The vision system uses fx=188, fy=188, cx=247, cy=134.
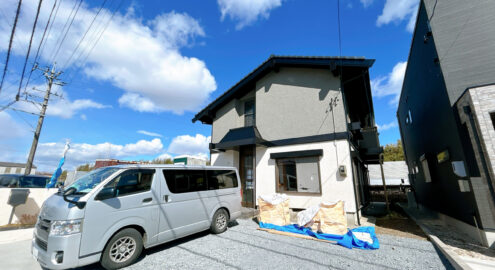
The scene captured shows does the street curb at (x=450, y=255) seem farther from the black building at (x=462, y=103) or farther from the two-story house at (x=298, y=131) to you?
the two-story house at (x=298, y=131)

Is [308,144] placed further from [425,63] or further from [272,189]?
[425,63]

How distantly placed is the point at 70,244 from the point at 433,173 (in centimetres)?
1226

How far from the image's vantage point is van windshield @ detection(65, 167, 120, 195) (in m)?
3.71

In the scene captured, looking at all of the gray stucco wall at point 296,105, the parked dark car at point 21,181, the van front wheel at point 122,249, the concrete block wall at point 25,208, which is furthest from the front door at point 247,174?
the parked dark car at point 21,181

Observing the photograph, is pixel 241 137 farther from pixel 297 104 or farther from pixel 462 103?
pixel 462 103

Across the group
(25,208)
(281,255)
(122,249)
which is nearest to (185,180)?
(122,249)

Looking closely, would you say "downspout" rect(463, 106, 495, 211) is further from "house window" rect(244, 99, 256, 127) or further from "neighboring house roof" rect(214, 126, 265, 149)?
"house window" rect(244, 99, 256, 127)

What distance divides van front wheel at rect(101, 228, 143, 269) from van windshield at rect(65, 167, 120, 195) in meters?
1.08

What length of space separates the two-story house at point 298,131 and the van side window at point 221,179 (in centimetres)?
213

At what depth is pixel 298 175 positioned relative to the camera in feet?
26.0

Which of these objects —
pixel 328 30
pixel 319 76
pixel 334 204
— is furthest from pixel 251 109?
pixel 334 204

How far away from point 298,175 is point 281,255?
403 cm

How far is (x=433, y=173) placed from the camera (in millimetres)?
8289

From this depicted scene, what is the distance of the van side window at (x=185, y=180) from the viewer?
4.67 m
